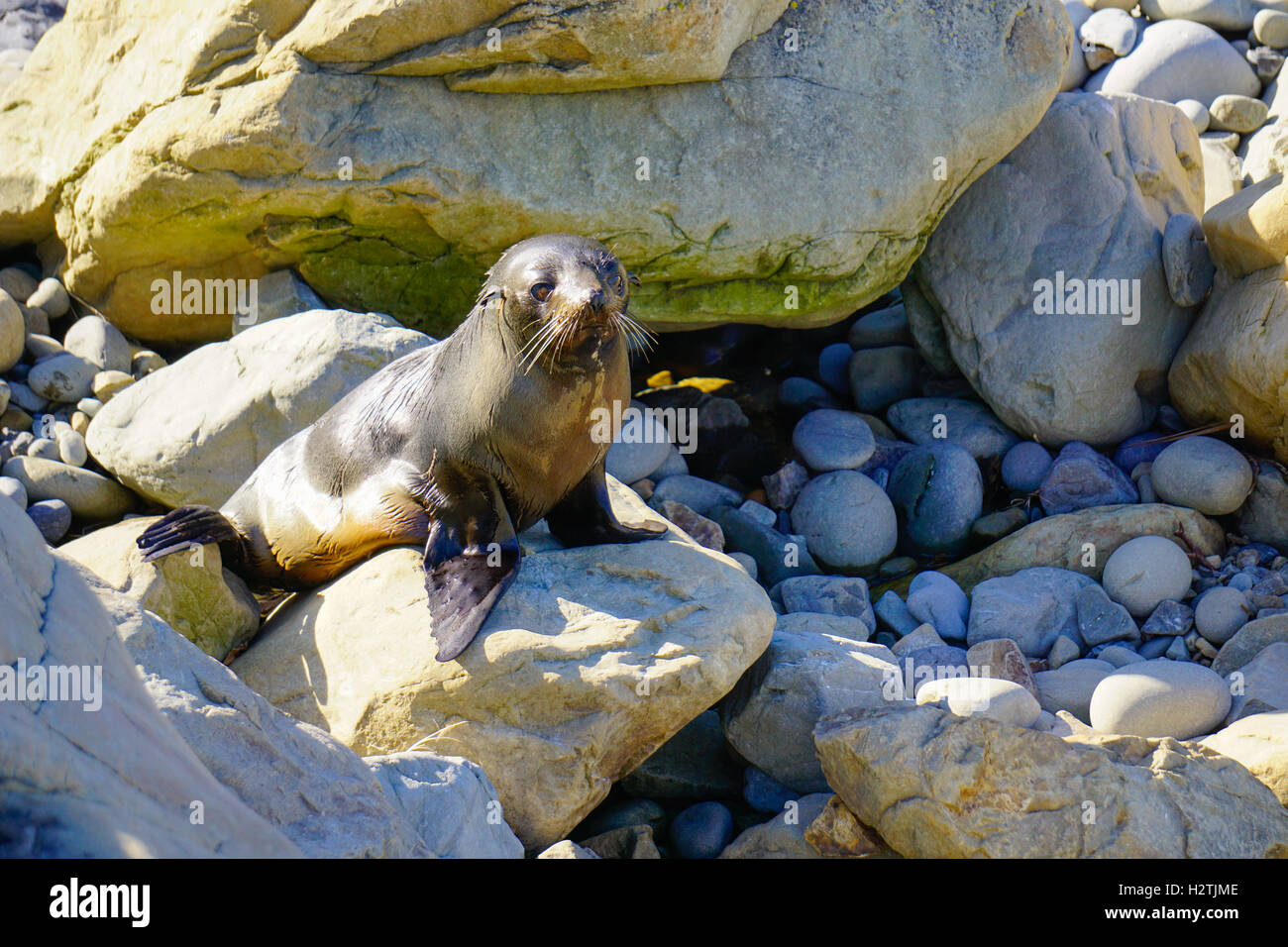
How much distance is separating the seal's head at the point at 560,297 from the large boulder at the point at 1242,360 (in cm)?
454

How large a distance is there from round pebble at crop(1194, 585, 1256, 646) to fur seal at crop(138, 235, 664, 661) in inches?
127

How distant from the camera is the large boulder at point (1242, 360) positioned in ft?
24.5

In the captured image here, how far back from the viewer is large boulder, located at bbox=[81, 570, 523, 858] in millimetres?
3160

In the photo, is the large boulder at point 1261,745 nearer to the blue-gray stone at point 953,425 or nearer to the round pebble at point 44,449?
the blue-gray stone at point 953,425

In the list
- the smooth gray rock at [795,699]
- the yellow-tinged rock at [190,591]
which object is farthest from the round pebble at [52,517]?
the smooth gray rock at [795,699]

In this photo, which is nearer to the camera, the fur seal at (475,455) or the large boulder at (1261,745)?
the large boulder at (1261,745)

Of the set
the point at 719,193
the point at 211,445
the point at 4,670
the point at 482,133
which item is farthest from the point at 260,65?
the point at 4,670

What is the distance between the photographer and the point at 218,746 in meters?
3.26

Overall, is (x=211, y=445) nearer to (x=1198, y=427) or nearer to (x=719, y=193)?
(x=719, y=193)

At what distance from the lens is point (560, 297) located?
4824 mm

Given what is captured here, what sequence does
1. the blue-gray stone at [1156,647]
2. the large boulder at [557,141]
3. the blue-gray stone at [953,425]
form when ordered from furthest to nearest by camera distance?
the blue-gray stone at [953,425]
the large boulder at [557,141]
the blue-gray stone at [1156,647]

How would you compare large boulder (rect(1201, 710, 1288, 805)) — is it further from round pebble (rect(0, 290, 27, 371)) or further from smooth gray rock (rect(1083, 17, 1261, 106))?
round pebble (rect(0, 290, 27, 371))

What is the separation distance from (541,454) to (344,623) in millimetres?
1107

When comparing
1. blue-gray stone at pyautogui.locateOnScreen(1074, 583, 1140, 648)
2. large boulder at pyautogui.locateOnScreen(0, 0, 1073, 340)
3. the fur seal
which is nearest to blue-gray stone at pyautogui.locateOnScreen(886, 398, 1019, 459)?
large boulder at pyautogui.locateOnScreen(0, 0, 1073, 340)
